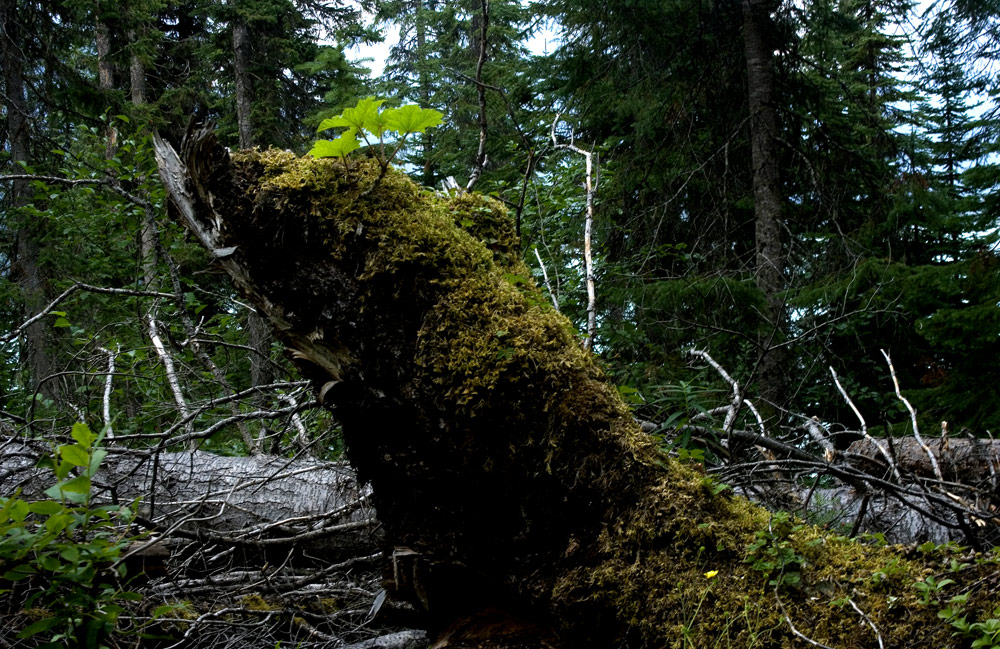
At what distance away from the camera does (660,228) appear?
11.2 meters

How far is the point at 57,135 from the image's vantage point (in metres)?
15.1

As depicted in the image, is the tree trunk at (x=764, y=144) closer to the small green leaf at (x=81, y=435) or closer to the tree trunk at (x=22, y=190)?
the small green leaf at (x=81, y=435)

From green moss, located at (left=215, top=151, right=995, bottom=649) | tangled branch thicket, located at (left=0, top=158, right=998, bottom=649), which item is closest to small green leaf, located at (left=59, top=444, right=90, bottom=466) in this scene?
green moss, located at (left=215, top=151, right=995, bottom=649)

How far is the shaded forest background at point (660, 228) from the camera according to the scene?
269 inches

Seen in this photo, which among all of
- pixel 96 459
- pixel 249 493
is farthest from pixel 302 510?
pixel 96 459

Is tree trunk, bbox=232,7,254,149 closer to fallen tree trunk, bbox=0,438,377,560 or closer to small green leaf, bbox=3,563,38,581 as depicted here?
fallen tree trunk, bbox=0,438,377,560

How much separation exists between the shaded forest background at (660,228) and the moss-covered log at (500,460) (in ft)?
5.29

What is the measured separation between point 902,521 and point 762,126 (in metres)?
7.38

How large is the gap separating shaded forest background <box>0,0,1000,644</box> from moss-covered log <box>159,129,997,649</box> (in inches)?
63.5

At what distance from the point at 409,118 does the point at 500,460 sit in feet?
4.13

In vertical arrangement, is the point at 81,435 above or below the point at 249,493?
above

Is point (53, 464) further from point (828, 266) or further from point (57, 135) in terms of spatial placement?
point (57, 135)

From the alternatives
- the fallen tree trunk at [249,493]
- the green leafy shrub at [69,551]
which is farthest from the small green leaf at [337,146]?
the fallen tree trunk at [249,493]

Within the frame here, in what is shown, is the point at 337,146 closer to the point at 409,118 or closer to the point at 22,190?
the point at 409,118
